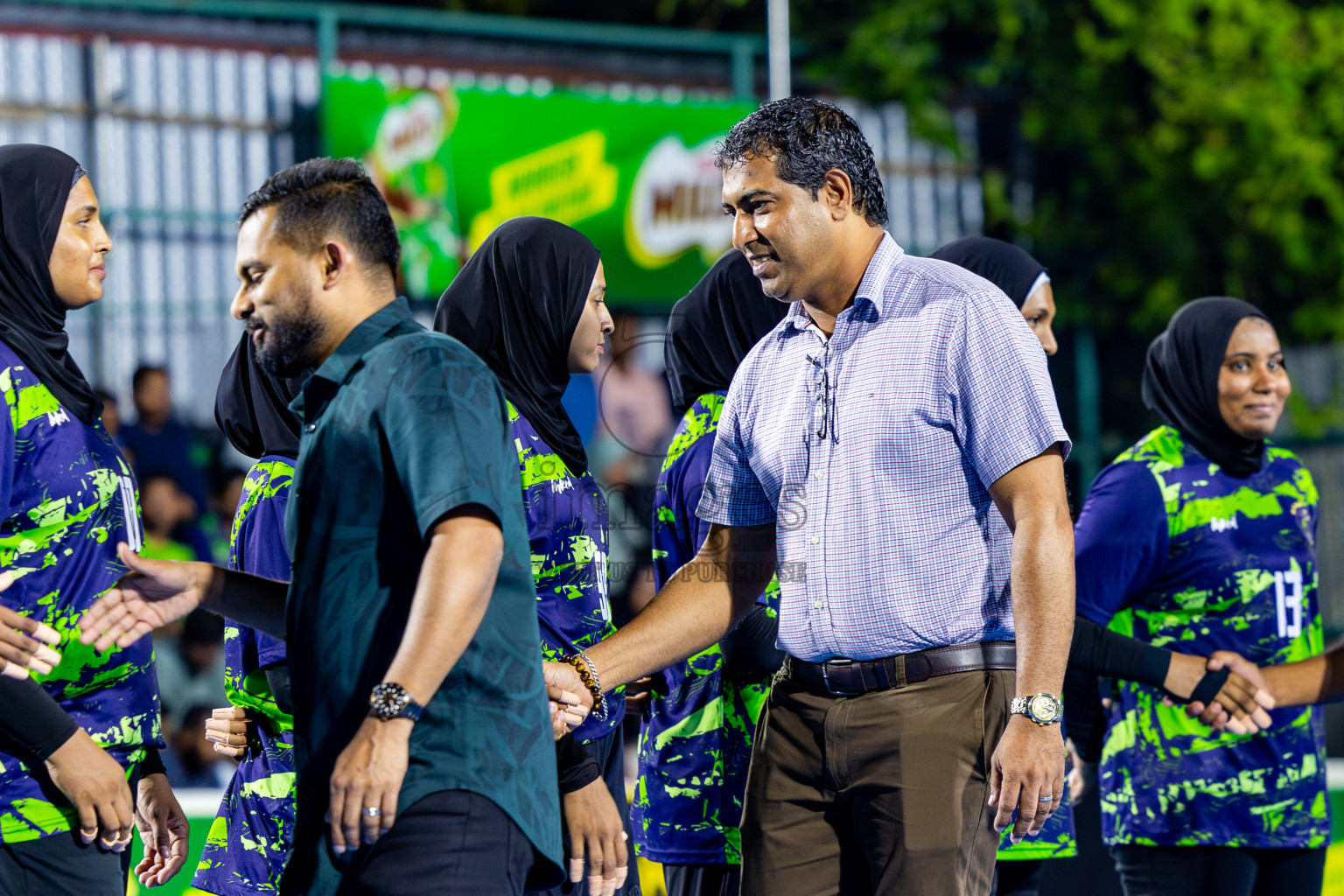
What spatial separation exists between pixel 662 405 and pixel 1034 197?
3.17 metres

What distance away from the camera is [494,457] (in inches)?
83.7

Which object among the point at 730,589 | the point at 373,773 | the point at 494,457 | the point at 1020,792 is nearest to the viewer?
the point at 373,773

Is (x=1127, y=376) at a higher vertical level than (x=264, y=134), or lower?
lower

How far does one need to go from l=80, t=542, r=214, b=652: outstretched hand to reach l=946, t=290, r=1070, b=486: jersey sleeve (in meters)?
1.25

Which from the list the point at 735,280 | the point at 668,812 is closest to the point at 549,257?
the point at 735,280

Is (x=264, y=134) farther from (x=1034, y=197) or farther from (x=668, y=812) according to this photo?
(x=668, y=812)

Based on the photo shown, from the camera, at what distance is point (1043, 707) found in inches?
93.2

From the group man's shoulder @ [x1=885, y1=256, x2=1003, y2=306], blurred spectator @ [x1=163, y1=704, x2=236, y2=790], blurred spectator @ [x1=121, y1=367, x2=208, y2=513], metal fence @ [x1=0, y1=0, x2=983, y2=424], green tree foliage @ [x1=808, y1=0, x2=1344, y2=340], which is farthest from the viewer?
green tree foliage @ [x1=808, y1=0, x2=1344, y2=340]

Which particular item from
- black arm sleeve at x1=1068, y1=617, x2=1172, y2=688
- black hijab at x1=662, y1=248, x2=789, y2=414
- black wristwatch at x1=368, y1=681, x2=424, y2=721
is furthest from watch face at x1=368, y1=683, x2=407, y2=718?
black arm sleeve at x1=1068, y1=617, x2=1172, y2=688

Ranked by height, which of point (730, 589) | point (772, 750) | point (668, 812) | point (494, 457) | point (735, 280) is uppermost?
point (735, 280)

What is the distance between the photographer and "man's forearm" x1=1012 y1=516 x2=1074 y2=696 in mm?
2391

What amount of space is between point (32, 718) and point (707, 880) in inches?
58.3

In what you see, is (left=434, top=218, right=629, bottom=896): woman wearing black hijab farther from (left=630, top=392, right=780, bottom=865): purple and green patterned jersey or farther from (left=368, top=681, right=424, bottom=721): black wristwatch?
(left=368, top=681, right=424, bottom=721): black wristwatch

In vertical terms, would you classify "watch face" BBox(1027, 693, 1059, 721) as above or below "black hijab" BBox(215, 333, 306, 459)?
below
